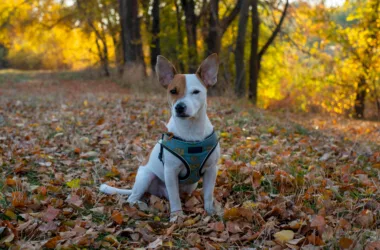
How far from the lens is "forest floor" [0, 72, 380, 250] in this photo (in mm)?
3262

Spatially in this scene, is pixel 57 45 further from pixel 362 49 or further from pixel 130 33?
pixel 362 49

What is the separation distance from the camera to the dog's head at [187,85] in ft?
12.0

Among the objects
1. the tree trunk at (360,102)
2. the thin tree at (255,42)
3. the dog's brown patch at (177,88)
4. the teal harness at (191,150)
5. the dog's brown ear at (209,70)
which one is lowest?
the tree trunk at (360,102)

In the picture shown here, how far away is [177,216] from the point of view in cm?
376

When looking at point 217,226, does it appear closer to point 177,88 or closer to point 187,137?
point 187,137

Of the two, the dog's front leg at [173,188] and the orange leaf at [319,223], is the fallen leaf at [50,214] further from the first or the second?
the orange leaf at [319,223]

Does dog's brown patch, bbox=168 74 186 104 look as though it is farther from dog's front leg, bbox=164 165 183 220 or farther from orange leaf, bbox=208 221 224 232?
orange leaf, bbox=208 221 224 232

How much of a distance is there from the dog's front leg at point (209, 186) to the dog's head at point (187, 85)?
0.61 m

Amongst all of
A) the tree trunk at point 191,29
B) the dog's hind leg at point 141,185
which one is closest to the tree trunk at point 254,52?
the tree trunk at point 191,29

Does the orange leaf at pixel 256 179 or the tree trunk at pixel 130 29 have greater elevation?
the tree trunk at pixel 130 29

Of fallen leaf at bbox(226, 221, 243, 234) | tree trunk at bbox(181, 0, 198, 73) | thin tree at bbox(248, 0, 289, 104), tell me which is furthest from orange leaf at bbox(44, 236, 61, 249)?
tree trunk at bbox(181, 0, 198, 73)

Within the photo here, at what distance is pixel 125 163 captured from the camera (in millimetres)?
5875

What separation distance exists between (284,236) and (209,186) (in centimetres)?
100

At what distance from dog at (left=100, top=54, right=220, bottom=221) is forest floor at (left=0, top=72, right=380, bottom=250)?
→ 12.1 inches
